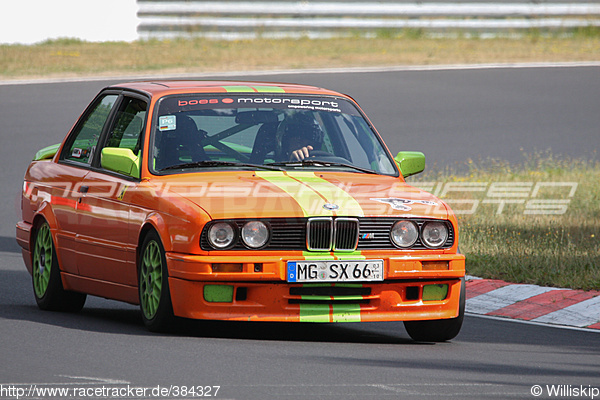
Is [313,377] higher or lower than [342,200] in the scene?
lower

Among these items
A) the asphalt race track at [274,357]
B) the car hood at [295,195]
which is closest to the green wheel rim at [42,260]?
the asphalt race track at [274,357]

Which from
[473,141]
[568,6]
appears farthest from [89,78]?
[568,6]

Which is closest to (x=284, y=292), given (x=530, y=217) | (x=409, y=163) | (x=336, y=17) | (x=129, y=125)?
(x=409, y=163)

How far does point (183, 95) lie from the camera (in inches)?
356

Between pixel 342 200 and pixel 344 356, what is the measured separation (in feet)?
3.35

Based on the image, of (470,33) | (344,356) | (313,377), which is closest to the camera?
(313,377)

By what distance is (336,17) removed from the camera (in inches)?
1478

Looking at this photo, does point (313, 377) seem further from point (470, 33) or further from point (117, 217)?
point (470, 33)

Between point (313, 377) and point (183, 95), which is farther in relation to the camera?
point (183, 95)

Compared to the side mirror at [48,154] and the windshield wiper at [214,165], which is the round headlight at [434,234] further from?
the side mirror at [48,154]

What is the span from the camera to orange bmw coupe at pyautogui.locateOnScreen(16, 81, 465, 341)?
7.81 m

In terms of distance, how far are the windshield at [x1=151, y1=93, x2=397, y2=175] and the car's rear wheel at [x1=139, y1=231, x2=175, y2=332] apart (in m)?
0.65

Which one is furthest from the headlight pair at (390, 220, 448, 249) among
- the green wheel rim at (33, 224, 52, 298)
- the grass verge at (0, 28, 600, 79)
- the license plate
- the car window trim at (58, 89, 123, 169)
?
the grass verge at (0, 28, 600, 79)

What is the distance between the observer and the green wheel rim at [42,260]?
972cm
